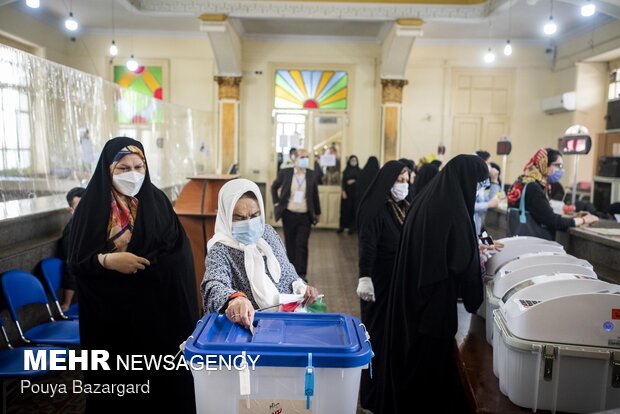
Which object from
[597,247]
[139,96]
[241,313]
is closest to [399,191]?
[597,247]

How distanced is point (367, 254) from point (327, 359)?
1.77m

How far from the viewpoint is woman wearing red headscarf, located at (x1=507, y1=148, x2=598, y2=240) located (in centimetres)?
341

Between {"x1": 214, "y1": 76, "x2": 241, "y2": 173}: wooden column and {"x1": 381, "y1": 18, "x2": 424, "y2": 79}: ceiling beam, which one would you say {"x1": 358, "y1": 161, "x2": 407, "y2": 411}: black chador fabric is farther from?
{"x1": 214, "y1": 76, "x2": 241, "y2": 173}: wooden column

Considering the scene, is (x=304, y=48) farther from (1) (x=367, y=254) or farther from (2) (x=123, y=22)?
(1) (x=367, y=254)

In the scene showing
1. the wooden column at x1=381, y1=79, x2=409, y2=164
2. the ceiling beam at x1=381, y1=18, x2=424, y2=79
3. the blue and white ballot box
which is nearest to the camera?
the blue and white ballot box

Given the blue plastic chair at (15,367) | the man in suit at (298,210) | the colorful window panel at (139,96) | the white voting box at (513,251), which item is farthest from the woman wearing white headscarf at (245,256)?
the colorful window panel at (139,96)

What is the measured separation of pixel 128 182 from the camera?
224 cm

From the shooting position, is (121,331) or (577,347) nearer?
(577,347)

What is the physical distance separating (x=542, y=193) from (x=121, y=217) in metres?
2.86

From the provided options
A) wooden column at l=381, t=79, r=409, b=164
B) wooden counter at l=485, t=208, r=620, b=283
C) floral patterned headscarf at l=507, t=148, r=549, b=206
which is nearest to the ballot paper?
wooden counter at l=485, t=208, r=620, b=283

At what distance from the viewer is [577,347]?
1471 mm

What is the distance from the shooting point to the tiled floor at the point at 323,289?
2.71 meters

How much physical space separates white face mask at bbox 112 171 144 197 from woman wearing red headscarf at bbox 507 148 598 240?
2.72 m

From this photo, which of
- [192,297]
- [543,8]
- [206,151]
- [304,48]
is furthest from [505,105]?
[192,297]
